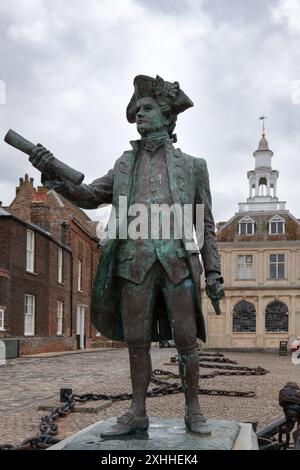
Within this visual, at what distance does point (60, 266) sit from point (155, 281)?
28.7m

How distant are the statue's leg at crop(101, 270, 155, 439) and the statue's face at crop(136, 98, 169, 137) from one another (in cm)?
120

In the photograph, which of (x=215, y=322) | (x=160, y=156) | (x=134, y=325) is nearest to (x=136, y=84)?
(x=160, y=156)

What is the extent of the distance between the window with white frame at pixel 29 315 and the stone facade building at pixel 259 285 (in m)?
18.9

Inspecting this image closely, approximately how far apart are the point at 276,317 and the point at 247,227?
714cm

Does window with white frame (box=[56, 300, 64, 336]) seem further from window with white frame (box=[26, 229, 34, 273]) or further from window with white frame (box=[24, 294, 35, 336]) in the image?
window with white frame (box=[26, 229, 34, 273])

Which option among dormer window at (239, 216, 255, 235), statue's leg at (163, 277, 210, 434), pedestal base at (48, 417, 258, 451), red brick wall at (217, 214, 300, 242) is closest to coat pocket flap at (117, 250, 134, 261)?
statue's leg at (163, 277, 210, 434)

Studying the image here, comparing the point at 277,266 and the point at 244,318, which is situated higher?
the point at 277,266

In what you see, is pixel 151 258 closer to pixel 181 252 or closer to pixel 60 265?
pixel 181 252

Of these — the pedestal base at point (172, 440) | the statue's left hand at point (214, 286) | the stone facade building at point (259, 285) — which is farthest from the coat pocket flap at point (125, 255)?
the stone facade building at point (259, 285)

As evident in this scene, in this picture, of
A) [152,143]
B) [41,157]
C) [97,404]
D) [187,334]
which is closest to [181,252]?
[187,334]

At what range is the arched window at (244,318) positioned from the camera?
1767 inches

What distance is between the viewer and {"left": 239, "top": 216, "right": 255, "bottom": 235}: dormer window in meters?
46.6

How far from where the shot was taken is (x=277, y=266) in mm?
45438
